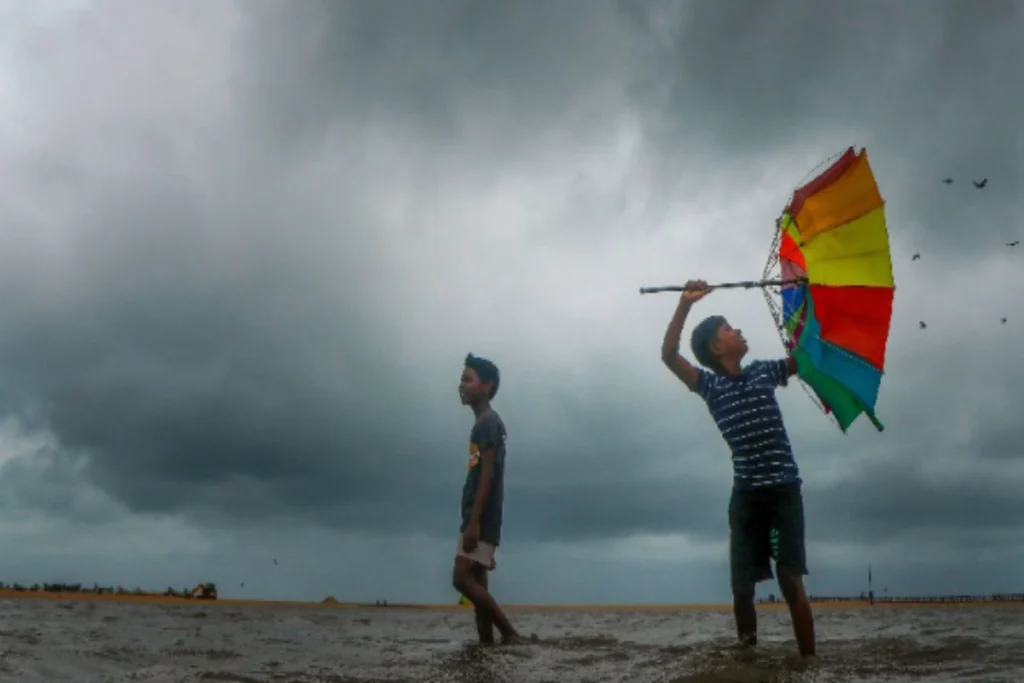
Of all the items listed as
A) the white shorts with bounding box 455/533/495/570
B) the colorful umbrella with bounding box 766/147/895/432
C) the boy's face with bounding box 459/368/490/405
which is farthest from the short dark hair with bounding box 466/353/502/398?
the colorful umbrella with bounding box 766/147/895/432

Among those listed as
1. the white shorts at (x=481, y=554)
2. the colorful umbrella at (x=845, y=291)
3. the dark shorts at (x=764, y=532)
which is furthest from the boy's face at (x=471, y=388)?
the colorful umbrella at (x=845, y=291)

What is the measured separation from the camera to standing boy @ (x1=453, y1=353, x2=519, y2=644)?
21.7 ft

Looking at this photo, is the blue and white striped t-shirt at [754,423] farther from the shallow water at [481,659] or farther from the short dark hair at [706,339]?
the shallow water at [481,659]

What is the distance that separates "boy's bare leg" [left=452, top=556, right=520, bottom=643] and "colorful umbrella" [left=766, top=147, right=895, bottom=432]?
288 cm

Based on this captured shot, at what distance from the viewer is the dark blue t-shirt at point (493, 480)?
6.71m

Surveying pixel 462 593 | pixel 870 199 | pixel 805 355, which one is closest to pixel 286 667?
pixel 462 593

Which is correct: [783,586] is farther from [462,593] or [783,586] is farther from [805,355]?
[462,593]

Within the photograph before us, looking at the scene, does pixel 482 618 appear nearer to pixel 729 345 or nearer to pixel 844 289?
pixel 729 345

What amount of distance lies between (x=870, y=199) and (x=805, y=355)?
1.17 meters

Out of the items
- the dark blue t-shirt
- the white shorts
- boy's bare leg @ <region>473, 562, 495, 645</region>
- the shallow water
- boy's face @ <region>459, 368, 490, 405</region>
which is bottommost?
the shallow water

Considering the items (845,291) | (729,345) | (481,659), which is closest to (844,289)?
(845,291)

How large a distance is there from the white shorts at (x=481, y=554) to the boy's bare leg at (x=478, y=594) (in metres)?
0.04

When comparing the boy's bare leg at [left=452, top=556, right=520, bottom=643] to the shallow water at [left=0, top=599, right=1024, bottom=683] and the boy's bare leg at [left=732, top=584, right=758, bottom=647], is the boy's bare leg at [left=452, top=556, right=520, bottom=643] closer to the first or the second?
the shallow water at [left=0, top=599, right=1024, bottom=683]

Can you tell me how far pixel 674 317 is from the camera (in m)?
5.97
